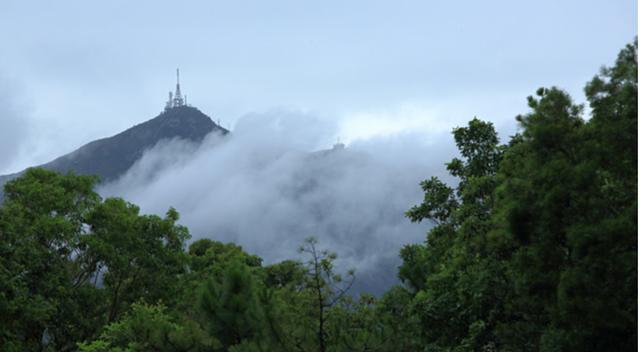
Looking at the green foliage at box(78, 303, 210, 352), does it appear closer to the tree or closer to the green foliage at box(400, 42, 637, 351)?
the tree

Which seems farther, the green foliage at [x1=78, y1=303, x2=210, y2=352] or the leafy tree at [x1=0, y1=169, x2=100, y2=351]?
the leafy tree at [x1=0, y1=169, x2=100, y2=351]

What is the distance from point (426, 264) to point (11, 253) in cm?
1236

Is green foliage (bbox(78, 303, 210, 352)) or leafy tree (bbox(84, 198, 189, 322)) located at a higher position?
leafy tree (bbox(84, 198, 189, 322))

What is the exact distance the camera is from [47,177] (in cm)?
2428

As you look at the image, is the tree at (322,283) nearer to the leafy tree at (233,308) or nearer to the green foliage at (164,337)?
the leafy tree at (233,308)

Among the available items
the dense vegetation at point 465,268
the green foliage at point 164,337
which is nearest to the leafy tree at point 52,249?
the dense vegetation at point 465,268

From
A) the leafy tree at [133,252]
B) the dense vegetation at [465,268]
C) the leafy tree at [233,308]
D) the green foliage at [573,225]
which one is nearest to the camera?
the green foliage at [573,225]

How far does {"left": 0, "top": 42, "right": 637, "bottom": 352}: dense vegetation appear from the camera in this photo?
353 inches

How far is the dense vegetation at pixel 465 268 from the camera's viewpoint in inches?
353

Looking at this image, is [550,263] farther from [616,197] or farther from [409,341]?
[409,341]

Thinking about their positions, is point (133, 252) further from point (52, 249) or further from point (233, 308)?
point (233, 308)

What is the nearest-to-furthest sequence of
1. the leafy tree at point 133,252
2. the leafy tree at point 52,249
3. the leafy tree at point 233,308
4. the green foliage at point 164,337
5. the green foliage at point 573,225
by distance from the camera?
the green foliage at point 573,225 < the leafy tree at point 233,308 < the green foliage at point 164,337 < the leafy tree at point 52,249 < the leafy tree at point 133,252

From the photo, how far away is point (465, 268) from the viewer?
14.3 meters

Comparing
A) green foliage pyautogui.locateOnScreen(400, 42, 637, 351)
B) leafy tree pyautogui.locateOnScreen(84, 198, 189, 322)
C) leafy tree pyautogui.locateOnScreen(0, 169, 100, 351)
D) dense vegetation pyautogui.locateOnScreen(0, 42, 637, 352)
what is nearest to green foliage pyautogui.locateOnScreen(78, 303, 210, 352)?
dense vegetation pyautogui.locateOnScreen(0, 42, 637, 352)
